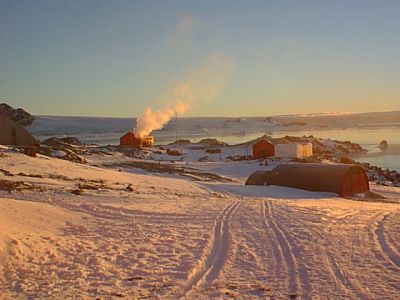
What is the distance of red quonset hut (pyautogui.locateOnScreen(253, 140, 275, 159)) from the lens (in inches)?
2193

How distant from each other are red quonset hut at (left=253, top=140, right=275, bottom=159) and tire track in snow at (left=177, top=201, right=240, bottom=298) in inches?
1628

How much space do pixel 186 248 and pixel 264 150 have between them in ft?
149

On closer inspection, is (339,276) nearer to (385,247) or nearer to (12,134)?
(385,247)

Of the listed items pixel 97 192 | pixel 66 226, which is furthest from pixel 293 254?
pixel 97 192

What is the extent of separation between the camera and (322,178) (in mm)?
27266

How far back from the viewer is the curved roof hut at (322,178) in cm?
2672

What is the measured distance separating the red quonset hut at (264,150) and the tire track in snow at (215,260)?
41.4m

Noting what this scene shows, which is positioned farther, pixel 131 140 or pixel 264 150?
pixel 131 140

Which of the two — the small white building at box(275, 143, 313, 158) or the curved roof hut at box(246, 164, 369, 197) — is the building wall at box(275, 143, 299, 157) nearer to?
the small white building at box(275, 143, 313, 158)

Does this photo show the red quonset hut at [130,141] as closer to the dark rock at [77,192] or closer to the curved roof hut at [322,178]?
the curved roof hut at [322,178]

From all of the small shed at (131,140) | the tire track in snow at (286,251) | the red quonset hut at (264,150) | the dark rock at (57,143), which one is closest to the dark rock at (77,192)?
the tire track in snow at (286,251)

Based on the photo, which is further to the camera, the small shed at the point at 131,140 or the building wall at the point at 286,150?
the small shed at the point at 131,140

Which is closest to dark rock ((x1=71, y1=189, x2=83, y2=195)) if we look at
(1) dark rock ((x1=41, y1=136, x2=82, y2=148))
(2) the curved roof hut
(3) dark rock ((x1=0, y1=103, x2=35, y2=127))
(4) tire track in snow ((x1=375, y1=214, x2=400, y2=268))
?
(4) tire track in snow ((x1=375, y1=214, x2=400, y2=268))

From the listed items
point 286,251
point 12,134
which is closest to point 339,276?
point 286,251
